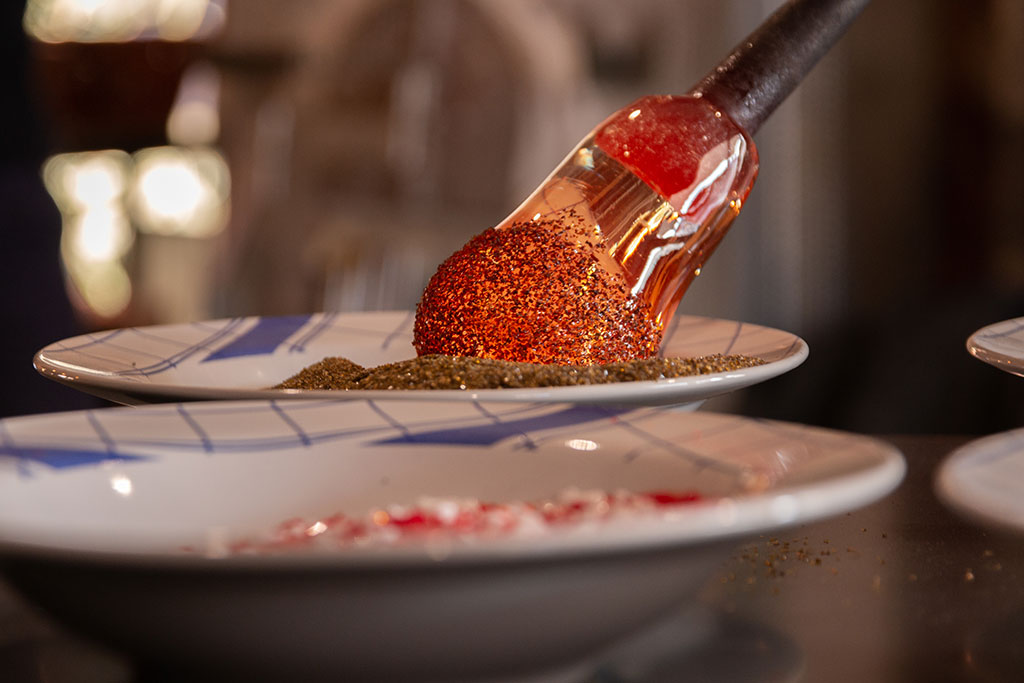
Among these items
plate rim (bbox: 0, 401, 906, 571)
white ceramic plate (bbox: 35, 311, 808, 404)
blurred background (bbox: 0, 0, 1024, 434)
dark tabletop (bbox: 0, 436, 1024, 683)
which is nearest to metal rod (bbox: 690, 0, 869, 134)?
white ceramic plate (bbox: 35, 311, 808, 404)

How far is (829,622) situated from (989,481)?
0.07 metres

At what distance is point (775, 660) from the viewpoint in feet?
0.95

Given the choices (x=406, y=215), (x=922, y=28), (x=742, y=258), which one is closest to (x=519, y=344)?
(x=406, y=215)

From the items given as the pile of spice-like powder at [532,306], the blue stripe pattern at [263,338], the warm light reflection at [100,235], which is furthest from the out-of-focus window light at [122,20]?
the pile of spice-like powder at [532,306]

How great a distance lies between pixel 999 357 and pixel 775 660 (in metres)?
0.19

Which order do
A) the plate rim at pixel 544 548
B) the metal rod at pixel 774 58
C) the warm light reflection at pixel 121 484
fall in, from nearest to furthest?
the plate rim at pixel 544 548
the warm light reflection at pixel 121 484
the metal rod at pixel 774 58

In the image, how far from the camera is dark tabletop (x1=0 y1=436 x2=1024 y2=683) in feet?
0.93

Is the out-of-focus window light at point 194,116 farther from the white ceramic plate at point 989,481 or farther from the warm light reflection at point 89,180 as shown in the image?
the white ceramic plate at point 989,481

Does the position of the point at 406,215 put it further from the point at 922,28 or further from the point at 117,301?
the point at 922,28

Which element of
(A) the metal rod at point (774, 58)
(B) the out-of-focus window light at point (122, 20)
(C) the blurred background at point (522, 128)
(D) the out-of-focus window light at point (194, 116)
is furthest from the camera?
(D) the out-of-focus window light at point (194, 116)

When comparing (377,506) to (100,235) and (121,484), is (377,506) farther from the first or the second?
(100,235)

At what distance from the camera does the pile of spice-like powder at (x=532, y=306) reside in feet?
1.61

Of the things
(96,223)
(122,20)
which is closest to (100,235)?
(96,223)

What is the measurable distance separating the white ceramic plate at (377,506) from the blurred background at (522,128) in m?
1.77
